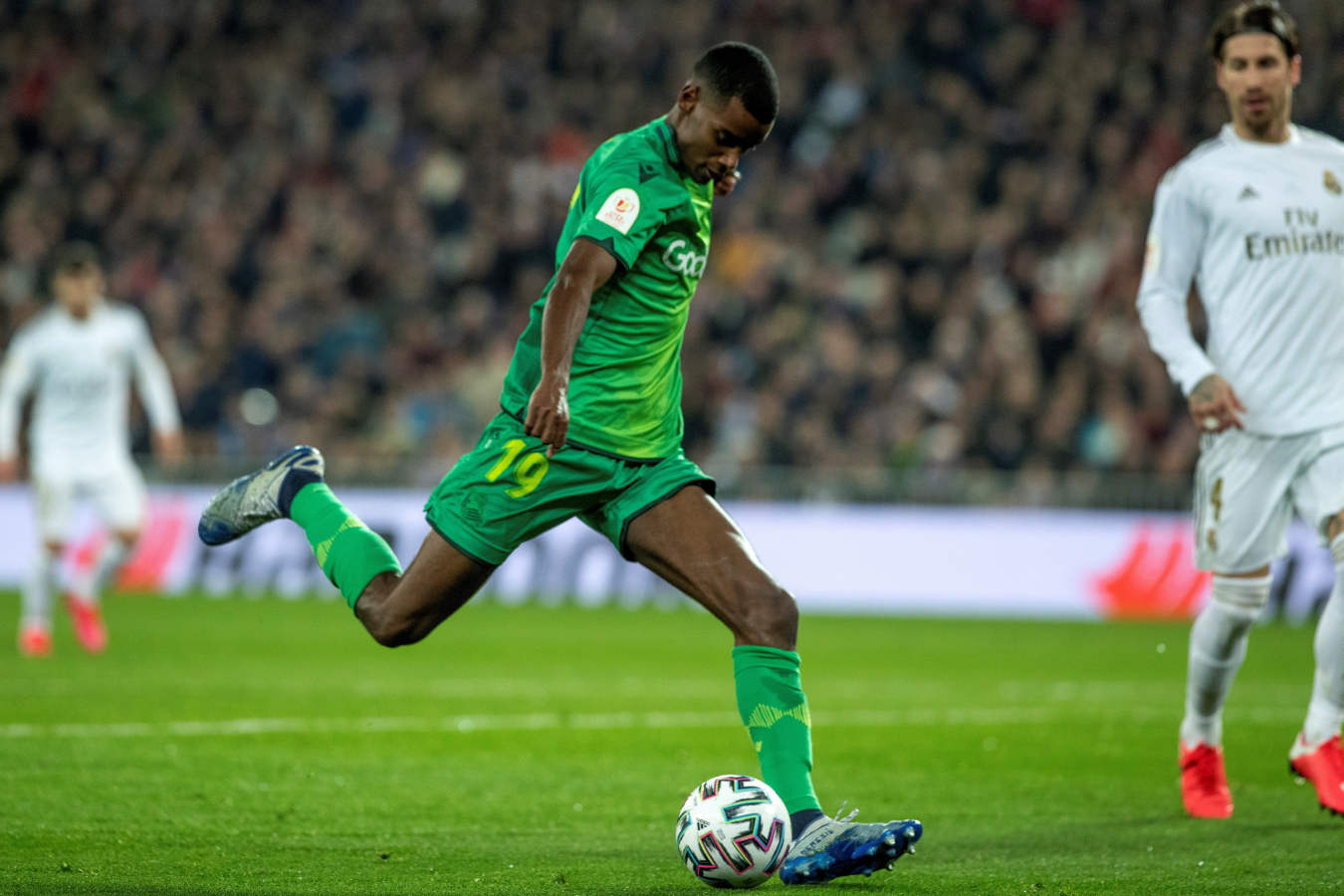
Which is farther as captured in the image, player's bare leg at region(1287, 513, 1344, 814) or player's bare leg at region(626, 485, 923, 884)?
player's bare leg at region(1287, 513, 1344, 814)

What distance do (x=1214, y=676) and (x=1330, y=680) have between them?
0.41 m

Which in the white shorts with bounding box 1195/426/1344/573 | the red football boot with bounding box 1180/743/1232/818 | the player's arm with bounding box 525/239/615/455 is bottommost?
the red football boot with bounding box 1180/743/1232/818

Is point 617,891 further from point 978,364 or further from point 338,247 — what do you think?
point 338,247

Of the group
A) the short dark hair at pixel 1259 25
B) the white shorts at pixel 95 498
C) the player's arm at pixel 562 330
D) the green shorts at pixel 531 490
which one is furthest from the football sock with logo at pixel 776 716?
the white shorts at pixel 95 498

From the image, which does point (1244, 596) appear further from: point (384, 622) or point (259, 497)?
point (259, 497)

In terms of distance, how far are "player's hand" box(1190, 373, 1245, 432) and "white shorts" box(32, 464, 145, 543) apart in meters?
8.51

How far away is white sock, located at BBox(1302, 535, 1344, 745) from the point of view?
20.4 ft

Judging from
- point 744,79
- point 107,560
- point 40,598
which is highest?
point 744,79

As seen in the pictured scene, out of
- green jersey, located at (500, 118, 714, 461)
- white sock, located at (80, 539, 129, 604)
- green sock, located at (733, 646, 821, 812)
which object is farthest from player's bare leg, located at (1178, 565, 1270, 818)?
white sock, located at (80, 539, 129, 604)

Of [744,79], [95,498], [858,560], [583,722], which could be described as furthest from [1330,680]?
[858,560]

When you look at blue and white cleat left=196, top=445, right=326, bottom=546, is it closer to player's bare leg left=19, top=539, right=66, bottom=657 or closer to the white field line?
the white field line

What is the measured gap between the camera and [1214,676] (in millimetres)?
6469

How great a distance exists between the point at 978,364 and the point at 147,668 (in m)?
10.4

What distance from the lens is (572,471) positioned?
17.1 feet
